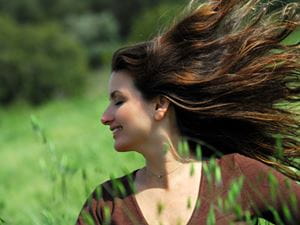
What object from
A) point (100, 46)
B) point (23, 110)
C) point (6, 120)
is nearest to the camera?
point (6, 120)

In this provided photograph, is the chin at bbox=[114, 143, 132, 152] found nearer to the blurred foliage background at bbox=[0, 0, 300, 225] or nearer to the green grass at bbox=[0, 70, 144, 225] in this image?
the blurred foliage background at bbox=[0, 0, 300, 225]

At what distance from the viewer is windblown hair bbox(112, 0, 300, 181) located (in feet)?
10.5

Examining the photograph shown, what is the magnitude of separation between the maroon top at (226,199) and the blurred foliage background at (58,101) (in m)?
0.11

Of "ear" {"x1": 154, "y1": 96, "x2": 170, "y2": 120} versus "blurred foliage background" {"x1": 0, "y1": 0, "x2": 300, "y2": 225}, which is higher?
"blurred foliage background" {"x1": 0, "y1": 0, "x2": 300, "y2": 225}

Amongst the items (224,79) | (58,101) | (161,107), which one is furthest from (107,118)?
(58,101)

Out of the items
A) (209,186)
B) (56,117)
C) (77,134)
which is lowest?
(209,186)

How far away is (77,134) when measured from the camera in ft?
56.9

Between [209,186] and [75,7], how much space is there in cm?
5541

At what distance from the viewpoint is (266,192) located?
2920 mm

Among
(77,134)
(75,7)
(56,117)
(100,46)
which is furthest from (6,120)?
(75,7)

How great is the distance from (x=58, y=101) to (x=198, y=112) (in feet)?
94.2

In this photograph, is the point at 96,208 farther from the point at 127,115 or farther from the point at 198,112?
the point at 198,112

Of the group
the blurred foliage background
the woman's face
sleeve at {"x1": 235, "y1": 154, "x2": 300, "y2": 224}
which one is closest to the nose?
the woman's face

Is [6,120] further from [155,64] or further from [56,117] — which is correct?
[155,64]
